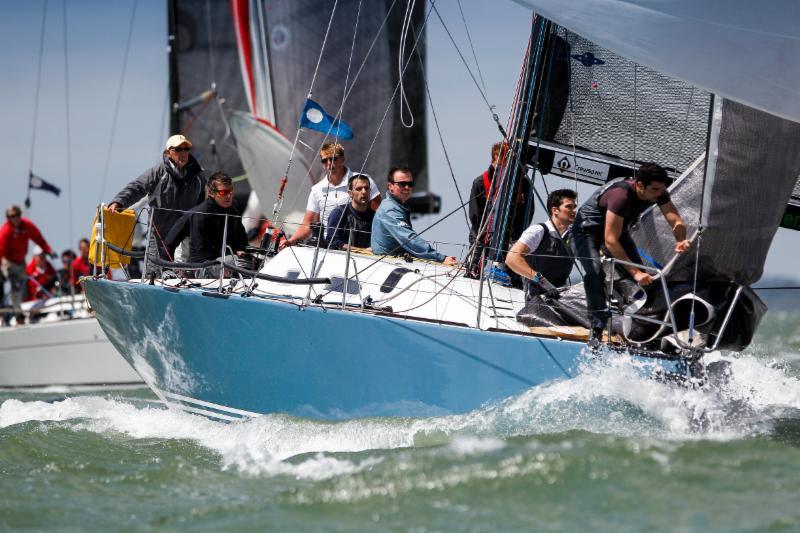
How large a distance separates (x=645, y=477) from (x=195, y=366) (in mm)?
3161

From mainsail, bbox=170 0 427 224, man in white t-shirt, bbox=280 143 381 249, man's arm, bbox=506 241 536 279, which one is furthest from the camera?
mainsail, bbox=170 0 427 224

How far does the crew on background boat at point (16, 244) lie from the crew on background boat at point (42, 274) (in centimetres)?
17

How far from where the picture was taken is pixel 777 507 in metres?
4.12

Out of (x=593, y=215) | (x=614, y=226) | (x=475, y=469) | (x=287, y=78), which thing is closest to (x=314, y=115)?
(x=593, y=215)

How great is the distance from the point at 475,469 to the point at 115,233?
11.8 feet

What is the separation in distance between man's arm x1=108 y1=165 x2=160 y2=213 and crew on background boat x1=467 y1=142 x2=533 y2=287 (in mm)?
2153

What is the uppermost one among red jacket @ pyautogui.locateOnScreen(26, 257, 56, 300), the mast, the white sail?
the mast

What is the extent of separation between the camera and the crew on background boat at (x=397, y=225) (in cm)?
673

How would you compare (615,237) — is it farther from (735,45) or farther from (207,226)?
(207,226)

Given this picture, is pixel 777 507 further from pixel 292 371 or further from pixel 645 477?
pixel 292 371

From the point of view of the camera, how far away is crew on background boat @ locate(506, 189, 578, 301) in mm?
A: 5992

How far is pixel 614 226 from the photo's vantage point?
217 inches

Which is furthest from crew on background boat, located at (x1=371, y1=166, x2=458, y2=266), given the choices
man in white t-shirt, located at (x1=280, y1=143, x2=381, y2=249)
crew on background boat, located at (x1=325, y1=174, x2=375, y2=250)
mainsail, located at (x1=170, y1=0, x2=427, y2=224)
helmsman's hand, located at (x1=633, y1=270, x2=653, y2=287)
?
mainsail, located at (x1=170, y1=0, x2=427, y2=224)

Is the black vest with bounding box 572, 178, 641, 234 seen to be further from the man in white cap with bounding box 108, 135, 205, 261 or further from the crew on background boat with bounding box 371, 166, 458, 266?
the man in white cap with bounding box 108, 135, 205, 261
